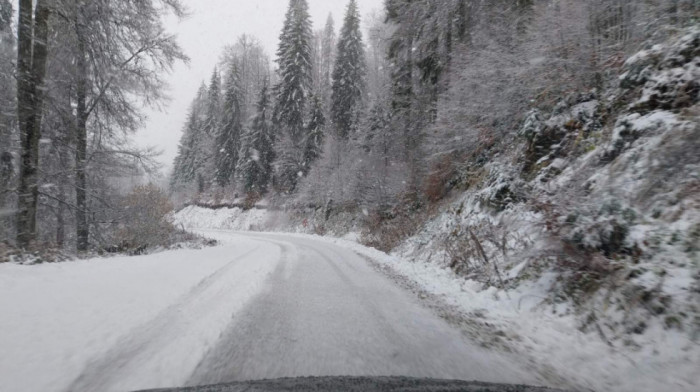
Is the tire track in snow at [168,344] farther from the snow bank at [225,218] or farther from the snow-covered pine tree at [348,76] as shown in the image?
the snow bank at [225,218]

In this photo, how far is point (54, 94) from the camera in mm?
8766

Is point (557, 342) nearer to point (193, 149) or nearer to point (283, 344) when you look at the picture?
point (283, 344)

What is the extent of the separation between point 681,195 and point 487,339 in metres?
2.79

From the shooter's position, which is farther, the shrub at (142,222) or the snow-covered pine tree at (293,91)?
the snow-covered pine tree at (293,91)

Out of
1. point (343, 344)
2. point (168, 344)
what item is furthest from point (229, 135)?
point (343, 344)

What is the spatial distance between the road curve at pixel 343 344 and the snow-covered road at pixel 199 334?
0.04 feet

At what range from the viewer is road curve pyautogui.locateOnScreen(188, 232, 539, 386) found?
109 inches

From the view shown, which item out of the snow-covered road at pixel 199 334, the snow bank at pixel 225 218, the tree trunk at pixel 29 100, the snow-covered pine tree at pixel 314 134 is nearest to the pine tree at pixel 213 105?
the snow bank at pixel 225 218

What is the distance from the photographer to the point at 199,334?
353 cm

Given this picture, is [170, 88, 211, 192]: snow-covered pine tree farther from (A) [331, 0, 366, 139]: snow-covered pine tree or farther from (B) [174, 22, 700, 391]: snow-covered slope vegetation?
(B) [174, 22, 700, 391]: snow-covered slope vegetation

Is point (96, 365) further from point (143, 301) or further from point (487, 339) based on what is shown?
point (487, 339)

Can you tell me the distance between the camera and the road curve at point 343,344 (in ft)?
9.10

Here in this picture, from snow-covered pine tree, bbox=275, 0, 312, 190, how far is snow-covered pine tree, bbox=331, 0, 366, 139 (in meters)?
2.82

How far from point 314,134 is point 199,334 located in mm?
27095
